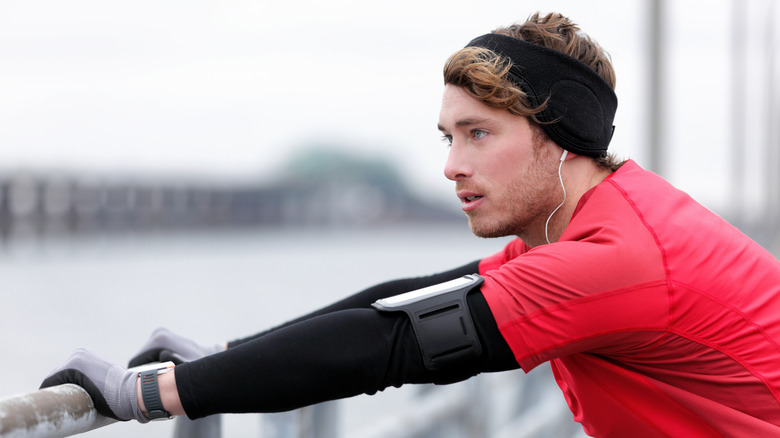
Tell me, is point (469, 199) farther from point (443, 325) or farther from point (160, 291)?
point (160, 291)

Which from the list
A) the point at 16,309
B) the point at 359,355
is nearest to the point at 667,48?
the point at 359,355

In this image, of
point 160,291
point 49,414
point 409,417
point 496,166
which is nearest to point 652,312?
point 496,166

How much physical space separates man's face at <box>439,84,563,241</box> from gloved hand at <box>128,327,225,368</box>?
728mm

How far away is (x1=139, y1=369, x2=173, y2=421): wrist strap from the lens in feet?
4.85

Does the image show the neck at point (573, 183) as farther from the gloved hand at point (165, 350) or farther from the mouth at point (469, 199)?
the gloved hand at point (165, 350)

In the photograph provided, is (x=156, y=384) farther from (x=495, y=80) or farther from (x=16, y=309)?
(x=16, y=309)

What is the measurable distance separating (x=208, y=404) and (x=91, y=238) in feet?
182

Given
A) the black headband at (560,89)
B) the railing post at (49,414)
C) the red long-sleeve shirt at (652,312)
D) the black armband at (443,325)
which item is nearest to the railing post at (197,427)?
the railing post at (49,414)

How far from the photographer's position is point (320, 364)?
A: 152 centimetres

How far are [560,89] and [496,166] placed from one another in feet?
0.75

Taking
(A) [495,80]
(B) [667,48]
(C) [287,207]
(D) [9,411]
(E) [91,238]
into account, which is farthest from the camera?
(C) [287,207]

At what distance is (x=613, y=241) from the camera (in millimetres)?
1599

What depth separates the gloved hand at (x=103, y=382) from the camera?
138 cm

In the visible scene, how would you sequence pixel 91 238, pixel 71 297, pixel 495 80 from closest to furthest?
pixel 495 80, pixel 71 297, pixel 91 238
